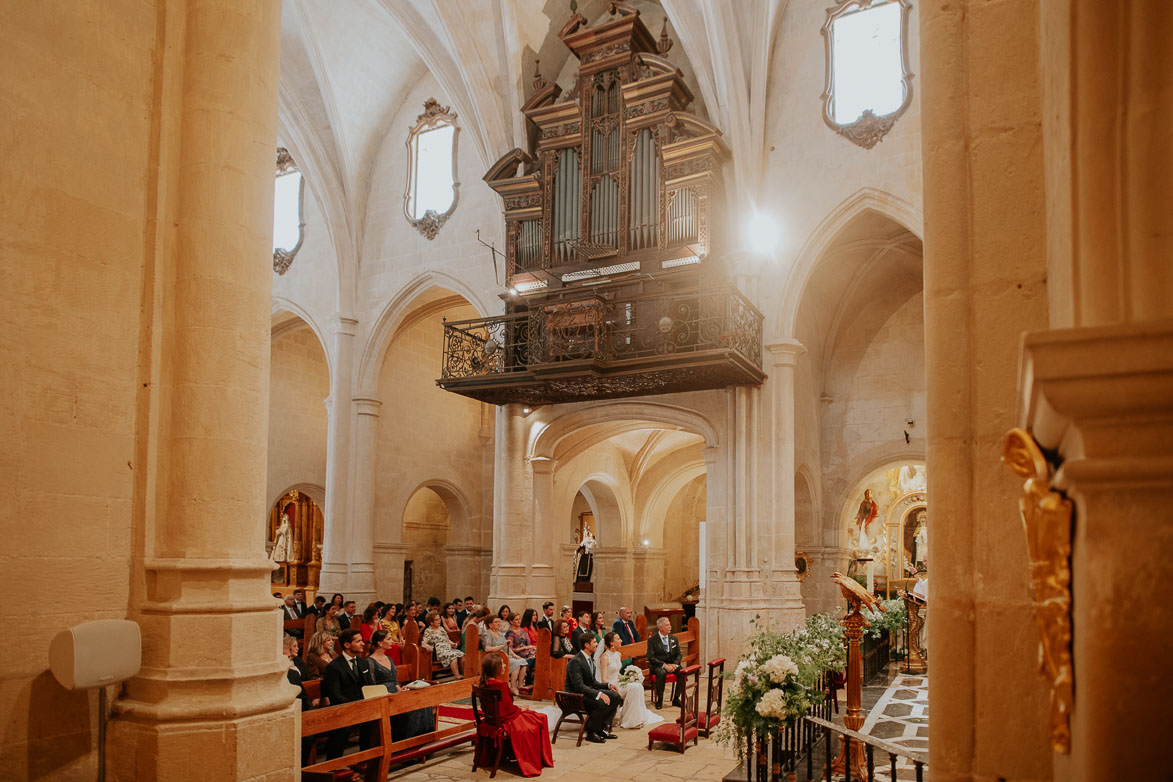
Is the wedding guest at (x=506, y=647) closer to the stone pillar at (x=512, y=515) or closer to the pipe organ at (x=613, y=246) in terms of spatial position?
the stone pillar at (x=512, y=515)

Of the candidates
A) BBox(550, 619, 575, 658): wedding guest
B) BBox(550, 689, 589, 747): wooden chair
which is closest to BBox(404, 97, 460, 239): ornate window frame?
BBox(550, 619, 575, 658): wedding guest

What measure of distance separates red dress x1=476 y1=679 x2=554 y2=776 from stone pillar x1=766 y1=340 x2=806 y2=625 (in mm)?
6355

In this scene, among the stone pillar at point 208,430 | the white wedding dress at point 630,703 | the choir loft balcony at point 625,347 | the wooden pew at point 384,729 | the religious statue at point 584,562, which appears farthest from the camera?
the religious statue at point 584,562

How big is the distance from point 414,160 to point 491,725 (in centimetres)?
1260

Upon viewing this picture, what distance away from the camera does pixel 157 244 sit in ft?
16.2

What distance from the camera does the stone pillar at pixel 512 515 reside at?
52.2 ft

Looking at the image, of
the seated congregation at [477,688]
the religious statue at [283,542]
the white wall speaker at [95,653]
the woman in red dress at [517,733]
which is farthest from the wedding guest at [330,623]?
the religious statue at [283,542]

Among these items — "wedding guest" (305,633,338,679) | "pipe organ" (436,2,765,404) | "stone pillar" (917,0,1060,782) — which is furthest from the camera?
"pipe organ" (436,2,765,404)

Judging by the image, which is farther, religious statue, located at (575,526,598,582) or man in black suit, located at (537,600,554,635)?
religious statue, located at (575,526,598,582)

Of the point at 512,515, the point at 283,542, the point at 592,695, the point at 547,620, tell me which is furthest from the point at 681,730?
the point at 283,542

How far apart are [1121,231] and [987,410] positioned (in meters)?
1.03

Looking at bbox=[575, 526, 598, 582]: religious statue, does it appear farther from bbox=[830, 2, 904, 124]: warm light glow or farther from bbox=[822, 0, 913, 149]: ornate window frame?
bbox=[830, 2, 904, 124]: warm light glow

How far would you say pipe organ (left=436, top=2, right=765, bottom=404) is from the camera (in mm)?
13781

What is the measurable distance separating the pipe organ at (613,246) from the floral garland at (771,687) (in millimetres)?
6528
